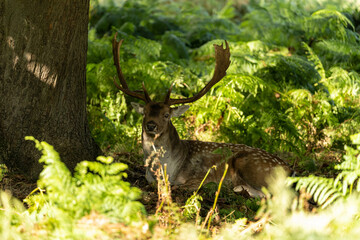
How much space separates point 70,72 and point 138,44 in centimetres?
361

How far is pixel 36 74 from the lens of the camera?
4543 millimetres

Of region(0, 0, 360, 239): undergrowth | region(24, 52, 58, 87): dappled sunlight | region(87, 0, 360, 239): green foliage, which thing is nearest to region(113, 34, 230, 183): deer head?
region(0, 0, 360, 239): undergrowth

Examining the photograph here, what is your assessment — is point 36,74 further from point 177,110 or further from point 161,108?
point 177,110

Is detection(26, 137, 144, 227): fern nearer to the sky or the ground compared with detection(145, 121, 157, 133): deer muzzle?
nearer to the sky

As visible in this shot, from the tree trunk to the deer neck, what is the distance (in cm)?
106

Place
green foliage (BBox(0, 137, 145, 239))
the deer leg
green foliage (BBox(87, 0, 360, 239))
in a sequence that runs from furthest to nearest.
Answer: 1. green foliage (BBox(87, 0, 360, 239))
2. the deer leg
3. green foliage (BBox(0, 137, 145, 239))

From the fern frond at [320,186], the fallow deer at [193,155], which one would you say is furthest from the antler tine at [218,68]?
the fern frond at [320,186]

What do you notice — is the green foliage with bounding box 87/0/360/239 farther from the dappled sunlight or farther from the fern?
the fern

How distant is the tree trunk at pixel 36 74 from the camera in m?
4.48

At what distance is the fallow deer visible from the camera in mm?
5406

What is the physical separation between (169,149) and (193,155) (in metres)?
0.42

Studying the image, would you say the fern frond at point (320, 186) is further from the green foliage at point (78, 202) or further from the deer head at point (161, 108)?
the deer head at point (161, 108)

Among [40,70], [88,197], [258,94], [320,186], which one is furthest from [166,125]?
[88,197]

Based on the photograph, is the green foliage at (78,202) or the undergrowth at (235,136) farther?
the undergrowth at (235,136)
